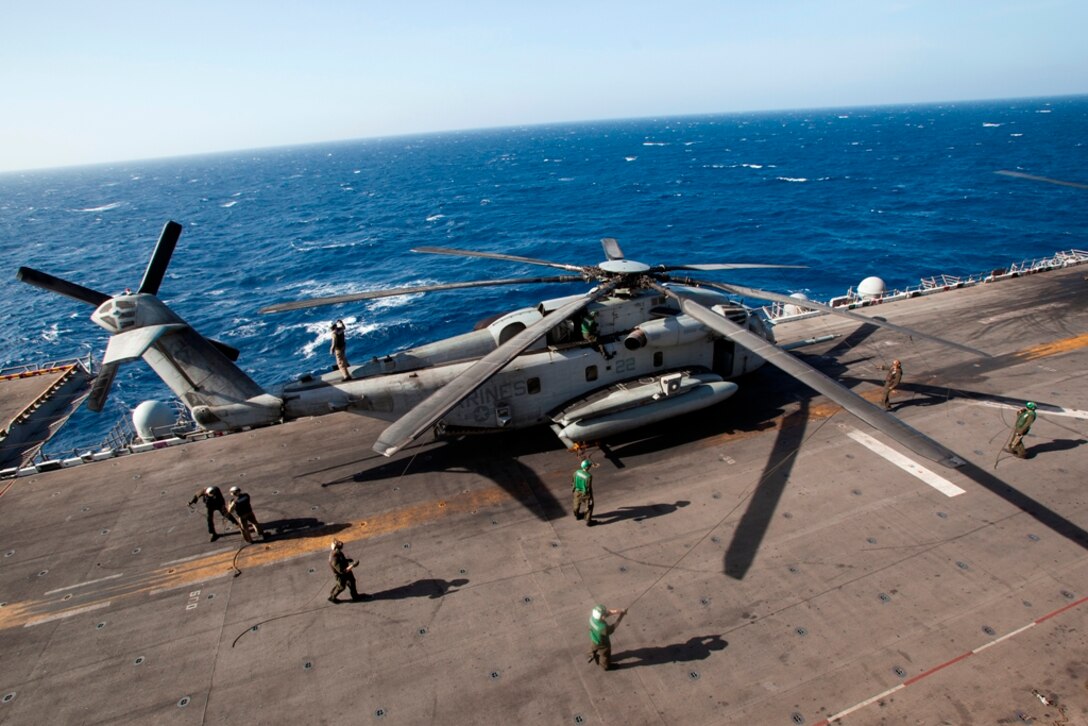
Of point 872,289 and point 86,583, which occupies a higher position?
point 872,289

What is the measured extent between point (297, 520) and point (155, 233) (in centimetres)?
11035

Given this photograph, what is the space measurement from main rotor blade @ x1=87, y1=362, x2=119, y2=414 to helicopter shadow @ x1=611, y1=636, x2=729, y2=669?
1327 cm

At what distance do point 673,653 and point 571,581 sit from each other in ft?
8.84

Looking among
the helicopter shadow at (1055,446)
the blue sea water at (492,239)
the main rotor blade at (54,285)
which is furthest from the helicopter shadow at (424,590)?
the blue sea water at (492,239)

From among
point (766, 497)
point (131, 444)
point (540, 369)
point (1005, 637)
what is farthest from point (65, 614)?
point (1005, 637)

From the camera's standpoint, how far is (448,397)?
36.2ft

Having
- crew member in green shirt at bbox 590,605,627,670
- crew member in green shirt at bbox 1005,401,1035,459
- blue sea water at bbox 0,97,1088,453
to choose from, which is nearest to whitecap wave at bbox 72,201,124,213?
blue sea water at bbox 0,97,1088,453

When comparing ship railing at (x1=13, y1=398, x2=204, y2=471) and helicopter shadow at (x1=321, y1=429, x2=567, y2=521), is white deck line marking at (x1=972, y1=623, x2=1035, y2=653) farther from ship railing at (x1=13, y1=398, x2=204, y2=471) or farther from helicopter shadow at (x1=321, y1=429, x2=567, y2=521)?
ship railing at (x1=13, y1=398, x2=204, y2=471)

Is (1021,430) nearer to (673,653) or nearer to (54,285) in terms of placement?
(673,653)

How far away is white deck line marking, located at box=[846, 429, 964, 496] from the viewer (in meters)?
14.5

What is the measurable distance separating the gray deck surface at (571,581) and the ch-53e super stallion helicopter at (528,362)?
154cm

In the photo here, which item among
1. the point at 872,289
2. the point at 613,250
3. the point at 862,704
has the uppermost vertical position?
the point at 613,250

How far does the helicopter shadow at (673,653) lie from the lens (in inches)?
399

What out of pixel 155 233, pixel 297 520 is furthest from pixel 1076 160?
pixel 155 233
